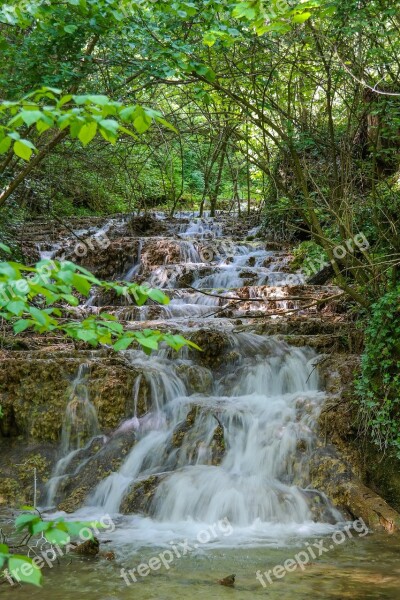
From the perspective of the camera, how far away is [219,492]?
5461 millimetres

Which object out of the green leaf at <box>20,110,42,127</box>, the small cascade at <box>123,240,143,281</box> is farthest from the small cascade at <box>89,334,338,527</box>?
the small cascade at <box>123,240,143,281</box>

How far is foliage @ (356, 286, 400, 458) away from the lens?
18.4 ft

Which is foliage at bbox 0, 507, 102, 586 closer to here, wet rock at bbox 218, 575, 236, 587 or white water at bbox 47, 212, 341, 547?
wet rock at bbox 218, 575, 236, 587

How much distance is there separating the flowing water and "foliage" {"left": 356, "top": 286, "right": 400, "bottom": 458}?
0.68m

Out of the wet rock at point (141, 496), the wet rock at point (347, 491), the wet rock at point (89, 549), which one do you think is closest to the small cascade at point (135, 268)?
the wet rock at point (141, 496)

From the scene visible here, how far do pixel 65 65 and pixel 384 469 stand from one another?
16.5ft

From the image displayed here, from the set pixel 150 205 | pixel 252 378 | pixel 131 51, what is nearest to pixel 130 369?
pixel 252 378

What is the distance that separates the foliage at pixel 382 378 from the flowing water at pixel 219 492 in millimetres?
681

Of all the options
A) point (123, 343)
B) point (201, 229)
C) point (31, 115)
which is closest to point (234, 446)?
point (123, 343)

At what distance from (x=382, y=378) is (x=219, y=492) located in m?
2.02

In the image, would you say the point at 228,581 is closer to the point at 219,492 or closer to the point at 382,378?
the point at 219,492

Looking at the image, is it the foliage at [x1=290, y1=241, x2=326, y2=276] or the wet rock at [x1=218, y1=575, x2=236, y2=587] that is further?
the foliage at [x1=290, y1=241, x2=326, y2=276]

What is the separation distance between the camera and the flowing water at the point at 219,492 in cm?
379

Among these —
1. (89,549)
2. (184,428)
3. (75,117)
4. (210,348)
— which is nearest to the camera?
(75,117)
